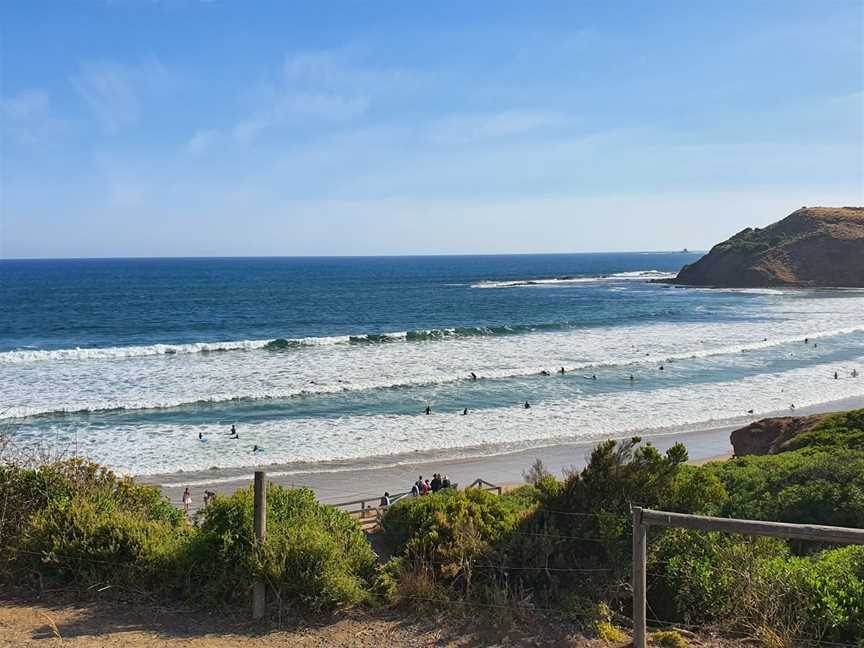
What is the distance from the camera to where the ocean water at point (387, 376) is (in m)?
26.3

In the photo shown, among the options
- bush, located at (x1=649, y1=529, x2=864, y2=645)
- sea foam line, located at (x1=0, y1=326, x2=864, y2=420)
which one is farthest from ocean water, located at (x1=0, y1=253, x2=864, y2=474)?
bush, located at (x1=649, y1=529, x2=864, y2=645)

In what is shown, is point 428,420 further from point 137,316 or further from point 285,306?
point 285,306

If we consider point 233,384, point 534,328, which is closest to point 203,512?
point 233,384

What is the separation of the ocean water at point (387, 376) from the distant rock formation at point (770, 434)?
5679 mm

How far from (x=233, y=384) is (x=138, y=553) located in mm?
28748

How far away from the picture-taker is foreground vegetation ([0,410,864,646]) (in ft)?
20.9

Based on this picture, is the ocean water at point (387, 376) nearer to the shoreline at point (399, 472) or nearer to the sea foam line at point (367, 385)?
the sea foam line at point (367, 385)

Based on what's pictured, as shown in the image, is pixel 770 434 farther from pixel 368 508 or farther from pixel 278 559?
pixel 278 559

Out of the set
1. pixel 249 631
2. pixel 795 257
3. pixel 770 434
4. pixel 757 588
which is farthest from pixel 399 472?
pixel 795 257

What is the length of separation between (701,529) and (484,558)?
90.4 inches

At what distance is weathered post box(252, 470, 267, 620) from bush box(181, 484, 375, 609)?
73mm

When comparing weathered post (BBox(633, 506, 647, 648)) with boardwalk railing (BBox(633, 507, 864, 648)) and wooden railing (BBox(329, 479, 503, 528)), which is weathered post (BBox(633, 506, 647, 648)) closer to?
boardwalk railing (BBox(633, 507, 864, 648))

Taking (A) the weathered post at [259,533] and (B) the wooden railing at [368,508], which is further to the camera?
(B) the wooden railing at [368,508]

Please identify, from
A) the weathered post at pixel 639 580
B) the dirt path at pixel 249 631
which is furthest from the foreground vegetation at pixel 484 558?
the weathered post at pixel 639 580
